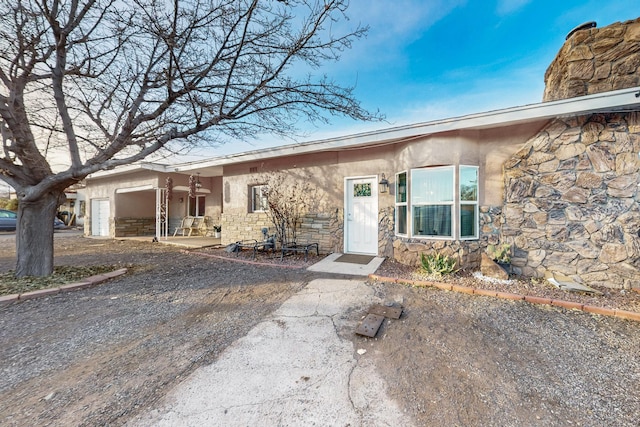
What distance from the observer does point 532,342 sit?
99.0 inches

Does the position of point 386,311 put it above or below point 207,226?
below

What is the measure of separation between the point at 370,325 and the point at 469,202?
360cm

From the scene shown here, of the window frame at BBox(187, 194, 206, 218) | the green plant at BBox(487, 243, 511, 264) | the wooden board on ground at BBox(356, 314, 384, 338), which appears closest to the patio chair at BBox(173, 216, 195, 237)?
the window frame at BBox(187, 194, 206, 218)

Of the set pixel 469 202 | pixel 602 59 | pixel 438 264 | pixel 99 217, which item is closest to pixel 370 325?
pixel 438 264

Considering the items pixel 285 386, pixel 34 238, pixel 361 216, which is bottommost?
pixel 285 386

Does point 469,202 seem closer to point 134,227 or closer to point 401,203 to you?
point 401,203

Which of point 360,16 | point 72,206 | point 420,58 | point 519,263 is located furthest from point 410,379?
point 72,206

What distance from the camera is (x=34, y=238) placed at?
4223 millimetres

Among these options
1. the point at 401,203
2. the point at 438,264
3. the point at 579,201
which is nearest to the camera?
the point at 579,201

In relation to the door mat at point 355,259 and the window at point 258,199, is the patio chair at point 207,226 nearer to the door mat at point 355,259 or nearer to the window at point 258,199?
the window at point 258,199

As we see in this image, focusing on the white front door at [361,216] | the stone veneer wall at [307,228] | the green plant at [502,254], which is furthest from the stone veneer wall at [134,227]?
the green plant at [502,254]

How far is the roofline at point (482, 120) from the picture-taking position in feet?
12.1

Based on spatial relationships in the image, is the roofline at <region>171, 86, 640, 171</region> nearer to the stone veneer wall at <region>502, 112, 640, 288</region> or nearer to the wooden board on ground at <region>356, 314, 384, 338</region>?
the stone veneer wall at <region>502, 112, 640, 288</region>

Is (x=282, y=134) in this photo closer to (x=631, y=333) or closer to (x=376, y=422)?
(x=376, y=422)
